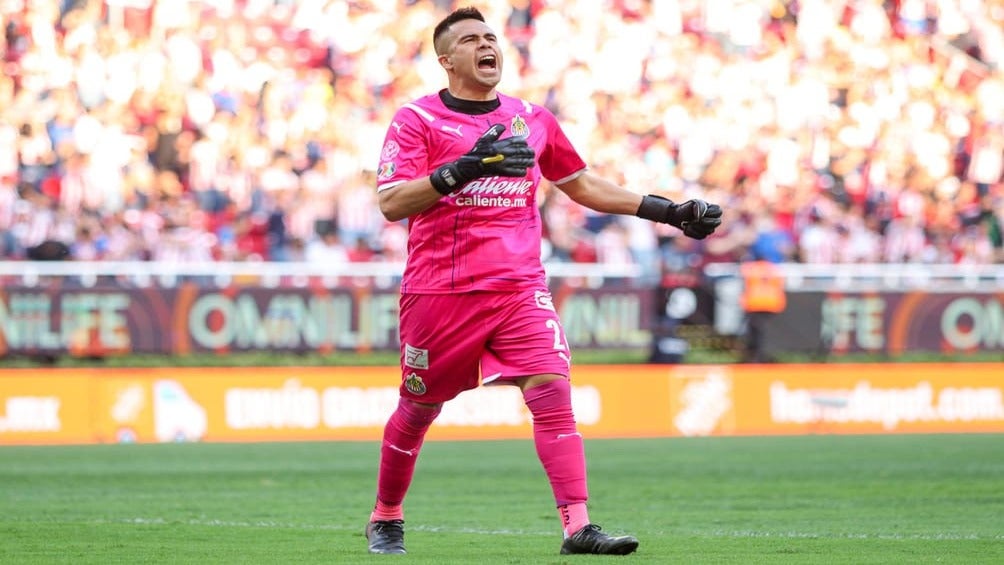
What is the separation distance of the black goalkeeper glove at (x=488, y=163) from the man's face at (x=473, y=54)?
35 centimetres

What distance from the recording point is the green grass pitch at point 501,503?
7004 millimetres

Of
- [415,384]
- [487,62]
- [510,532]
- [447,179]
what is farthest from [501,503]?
[447,179]

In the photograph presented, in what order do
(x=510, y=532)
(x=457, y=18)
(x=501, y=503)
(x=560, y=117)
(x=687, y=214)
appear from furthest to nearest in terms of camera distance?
(x=560, y=117) < (x=501, y=503) < (x=510, y=532) < (x=687, y=214) < (x=457, y=18)

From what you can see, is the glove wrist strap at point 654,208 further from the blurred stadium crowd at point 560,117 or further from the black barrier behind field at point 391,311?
the blurred stadium crowd at point 560,117

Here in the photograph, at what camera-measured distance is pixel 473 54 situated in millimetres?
6770

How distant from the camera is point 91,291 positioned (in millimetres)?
17000

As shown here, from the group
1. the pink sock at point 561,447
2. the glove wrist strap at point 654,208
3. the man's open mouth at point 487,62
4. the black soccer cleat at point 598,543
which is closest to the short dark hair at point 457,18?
the man's open mouth at point 487,62

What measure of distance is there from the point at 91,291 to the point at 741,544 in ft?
35.9

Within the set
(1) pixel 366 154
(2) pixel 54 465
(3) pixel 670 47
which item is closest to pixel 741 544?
(2) pixel 54 465

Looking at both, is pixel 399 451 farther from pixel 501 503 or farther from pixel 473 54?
pixel 501 503

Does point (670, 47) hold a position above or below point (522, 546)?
above

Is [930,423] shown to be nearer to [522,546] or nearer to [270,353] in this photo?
[270,353]

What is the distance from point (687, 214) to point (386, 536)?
1784mm

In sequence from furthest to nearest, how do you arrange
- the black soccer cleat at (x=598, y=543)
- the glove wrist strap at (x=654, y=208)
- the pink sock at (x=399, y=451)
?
the glove wrist strap at (x=654, y=208) → the pink sock at (x=399, y=451) → the black soccer cleat at (x=598, y=543)
